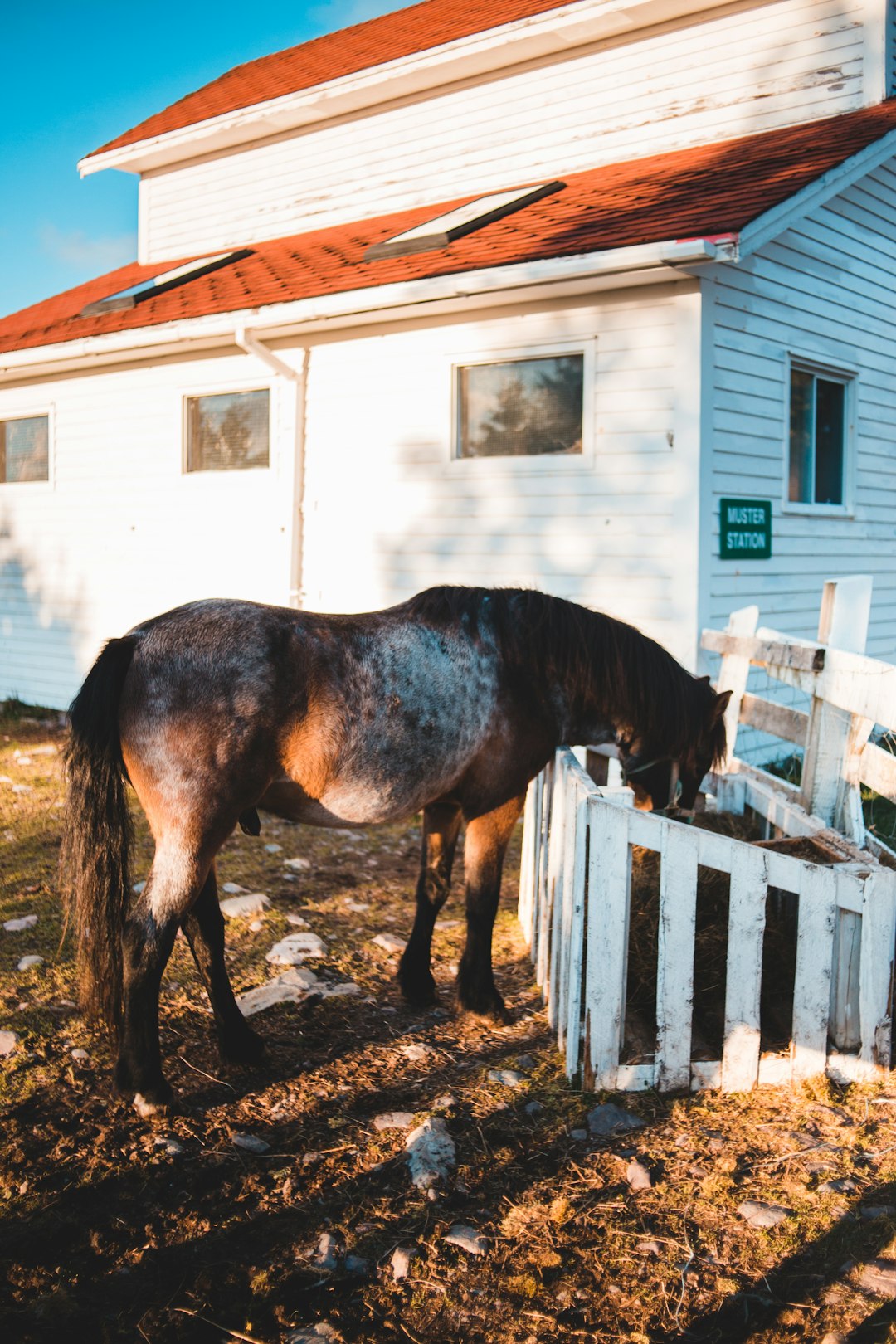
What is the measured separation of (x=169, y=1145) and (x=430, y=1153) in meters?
0.72

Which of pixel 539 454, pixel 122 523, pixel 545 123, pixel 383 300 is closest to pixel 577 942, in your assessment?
pixel 539 454

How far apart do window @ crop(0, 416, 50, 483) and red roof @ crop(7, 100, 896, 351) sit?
920 millimetres

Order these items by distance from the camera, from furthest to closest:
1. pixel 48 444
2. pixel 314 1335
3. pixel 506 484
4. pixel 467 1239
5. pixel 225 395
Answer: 1. pixel 48 444
2. pixel 225 395
3. pixel 506 484
4. pixel 467 1239
5. pixel 314 1335

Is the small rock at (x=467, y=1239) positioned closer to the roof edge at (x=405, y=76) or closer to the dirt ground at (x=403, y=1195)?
the dirt ground at (x=403, y=1195)

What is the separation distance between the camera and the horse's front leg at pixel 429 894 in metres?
3.86

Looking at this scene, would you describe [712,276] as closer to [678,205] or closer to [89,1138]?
[678,205]

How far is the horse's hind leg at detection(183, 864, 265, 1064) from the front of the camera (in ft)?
10.7

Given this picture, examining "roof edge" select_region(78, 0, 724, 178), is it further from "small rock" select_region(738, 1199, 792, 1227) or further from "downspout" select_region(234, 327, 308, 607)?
"small rock" select_region(738, 1199, 792, 1227)

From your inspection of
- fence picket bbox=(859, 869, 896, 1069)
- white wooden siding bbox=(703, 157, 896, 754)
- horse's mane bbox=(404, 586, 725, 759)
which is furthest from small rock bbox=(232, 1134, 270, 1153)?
white wooden siding bbox=(703, 157, 896, 754)

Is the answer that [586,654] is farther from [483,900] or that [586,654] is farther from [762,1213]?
[762,1213]

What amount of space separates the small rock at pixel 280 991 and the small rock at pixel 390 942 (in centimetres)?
43

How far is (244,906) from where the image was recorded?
15.8 ft

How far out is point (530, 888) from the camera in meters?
4.49

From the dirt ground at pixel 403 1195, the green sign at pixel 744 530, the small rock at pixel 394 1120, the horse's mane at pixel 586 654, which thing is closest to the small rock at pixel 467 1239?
the dirt ground at pixel 403 1195
